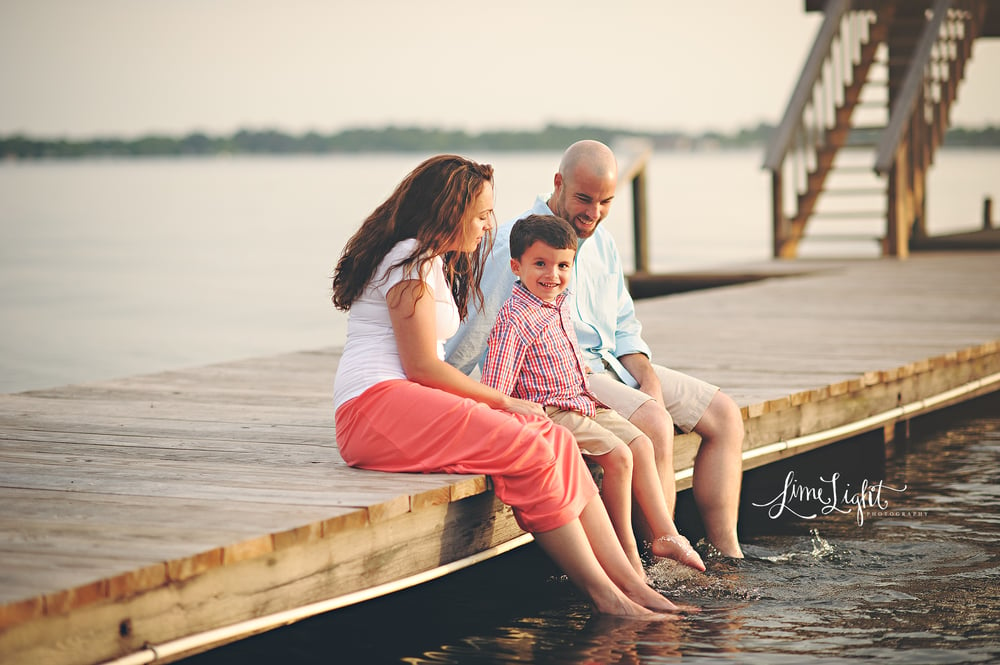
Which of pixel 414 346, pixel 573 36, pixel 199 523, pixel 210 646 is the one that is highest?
pixel 573 36

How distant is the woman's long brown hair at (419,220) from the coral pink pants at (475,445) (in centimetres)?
32

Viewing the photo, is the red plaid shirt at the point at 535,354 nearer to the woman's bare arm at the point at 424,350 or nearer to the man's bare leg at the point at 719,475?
the woman's bare arm at the point at 424,350

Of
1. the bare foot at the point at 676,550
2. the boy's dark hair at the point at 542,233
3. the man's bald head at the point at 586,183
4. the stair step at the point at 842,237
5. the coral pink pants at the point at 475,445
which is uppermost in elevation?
the man's bald head at the point at 586,183

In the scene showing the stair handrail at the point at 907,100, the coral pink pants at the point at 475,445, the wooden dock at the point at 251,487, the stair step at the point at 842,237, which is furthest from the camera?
the stair step at the point at 842,237

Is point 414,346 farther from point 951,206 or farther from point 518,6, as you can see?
point 518,6

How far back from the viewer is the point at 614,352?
4371 millimetres

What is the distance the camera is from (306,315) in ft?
61.0

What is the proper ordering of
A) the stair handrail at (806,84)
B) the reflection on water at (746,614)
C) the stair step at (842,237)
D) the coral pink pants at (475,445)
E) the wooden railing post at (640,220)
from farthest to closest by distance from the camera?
the wooden railing post at (640,220) < the stair step at (842,237) < the stair handrail at (806,84) < the reflection on water at (746,614) < the coral pink pants at (475,445)

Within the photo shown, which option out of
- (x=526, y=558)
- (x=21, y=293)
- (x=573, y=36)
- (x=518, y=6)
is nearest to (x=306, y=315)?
(x=21, y=293)

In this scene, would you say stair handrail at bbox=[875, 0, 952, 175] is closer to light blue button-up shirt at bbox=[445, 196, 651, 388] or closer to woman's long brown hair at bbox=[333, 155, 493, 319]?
light blue button-up shirt at bbox=[445, 196, 651, 388]

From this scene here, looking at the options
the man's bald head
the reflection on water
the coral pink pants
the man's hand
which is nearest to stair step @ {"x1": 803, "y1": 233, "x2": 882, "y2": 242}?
the reflection on water

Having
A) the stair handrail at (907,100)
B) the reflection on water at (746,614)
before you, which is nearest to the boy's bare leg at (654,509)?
the reflection on water at (746,614)

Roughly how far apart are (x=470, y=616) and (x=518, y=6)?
44.5 meters

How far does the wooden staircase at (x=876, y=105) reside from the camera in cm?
1148
